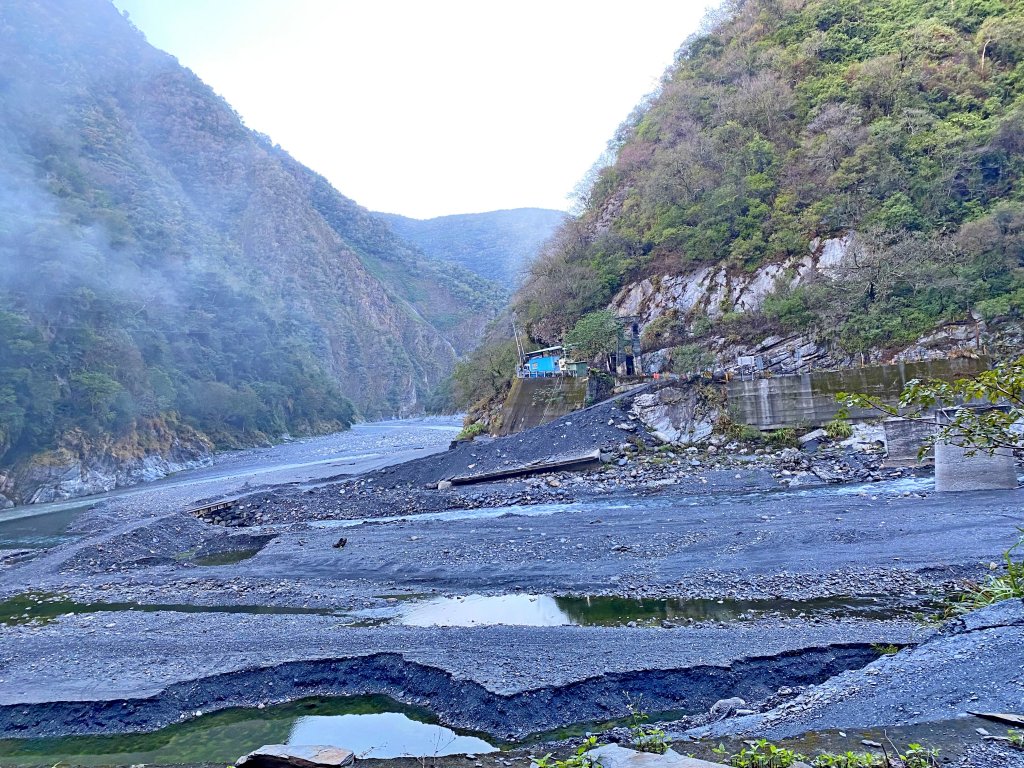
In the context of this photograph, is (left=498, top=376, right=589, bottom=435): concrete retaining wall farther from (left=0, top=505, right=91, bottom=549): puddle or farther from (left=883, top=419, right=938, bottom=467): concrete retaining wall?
(left=0, top=505, right=91, bottom=549): puddle

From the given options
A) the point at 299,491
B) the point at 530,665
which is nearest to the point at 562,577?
the point at 530,665

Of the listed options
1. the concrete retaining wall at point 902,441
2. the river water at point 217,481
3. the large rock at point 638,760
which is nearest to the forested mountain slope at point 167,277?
the river water at point 217,481

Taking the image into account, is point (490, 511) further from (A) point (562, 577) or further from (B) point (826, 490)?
(B) point (826, 490)

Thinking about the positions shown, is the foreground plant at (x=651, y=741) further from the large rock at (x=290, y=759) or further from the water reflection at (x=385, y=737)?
the large rock at (x=290, y=759)

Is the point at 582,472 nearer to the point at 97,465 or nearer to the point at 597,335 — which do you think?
the point at 597,335

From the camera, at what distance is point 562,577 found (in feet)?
39.9

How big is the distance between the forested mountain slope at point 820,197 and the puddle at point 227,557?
2366cm

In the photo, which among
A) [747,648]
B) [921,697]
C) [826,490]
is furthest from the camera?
[826,490]

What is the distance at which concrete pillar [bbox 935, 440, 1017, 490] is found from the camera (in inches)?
580

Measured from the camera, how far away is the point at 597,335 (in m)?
37.3

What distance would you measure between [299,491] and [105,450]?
2615 centimetres

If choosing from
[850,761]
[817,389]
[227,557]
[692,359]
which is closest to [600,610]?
[850,761]

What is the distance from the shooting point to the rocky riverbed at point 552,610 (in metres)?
6.64

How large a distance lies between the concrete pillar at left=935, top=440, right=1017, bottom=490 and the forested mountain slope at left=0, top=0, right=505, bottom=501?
46.8 m
